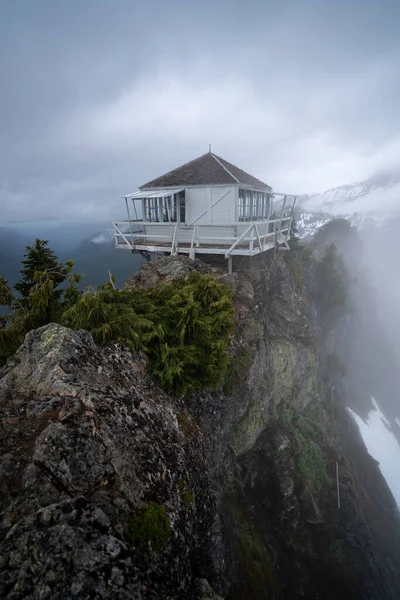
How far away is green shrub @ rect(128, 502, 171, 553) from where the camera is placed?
392 cm

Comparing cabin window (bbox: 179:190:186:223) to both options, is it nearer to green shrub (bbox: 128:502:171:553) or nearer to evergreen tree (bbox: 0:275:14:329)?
evergreen tree (bbox: 0:275:14:329)

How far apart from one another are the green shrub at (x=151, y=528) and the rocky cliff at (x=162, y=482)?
22 millimetres

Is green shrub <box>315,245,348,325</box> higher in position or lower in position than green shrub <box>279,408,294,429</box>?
higher

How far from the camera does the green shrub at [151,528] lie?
3.92 metres

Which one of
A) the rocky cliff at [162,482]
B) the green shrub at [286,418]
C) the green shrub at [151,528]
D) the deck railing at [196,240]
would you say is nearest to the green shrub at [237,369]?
the rocky cliff at [162,482]

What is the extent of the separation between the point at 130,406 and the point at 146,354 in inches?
72.3

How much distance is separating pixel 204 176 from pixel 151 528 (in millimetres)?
17850

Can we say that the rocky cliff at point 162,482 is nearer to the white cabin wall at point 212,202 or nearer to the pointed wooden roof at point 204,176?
the white cabin wall at point 212,202

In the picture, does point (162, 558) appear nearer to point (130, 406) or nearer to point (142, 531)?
point (142, 531)

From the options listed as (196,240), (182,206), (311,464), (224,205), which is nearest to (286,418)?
(311,464)

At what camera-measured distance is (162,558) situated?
411cm

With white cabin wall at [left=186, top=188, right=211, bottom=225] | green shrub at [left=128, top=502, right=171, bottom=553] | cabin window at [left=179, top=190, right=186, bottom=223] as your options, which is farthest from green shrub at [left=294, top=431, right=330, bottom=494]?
cabin window at [left=179, top=190, right=186, bottom=223]

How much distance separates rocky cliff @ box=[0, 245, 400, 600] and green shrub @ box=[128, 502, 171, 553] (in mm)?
22

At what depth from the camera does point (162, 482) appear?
5047 millimetres
